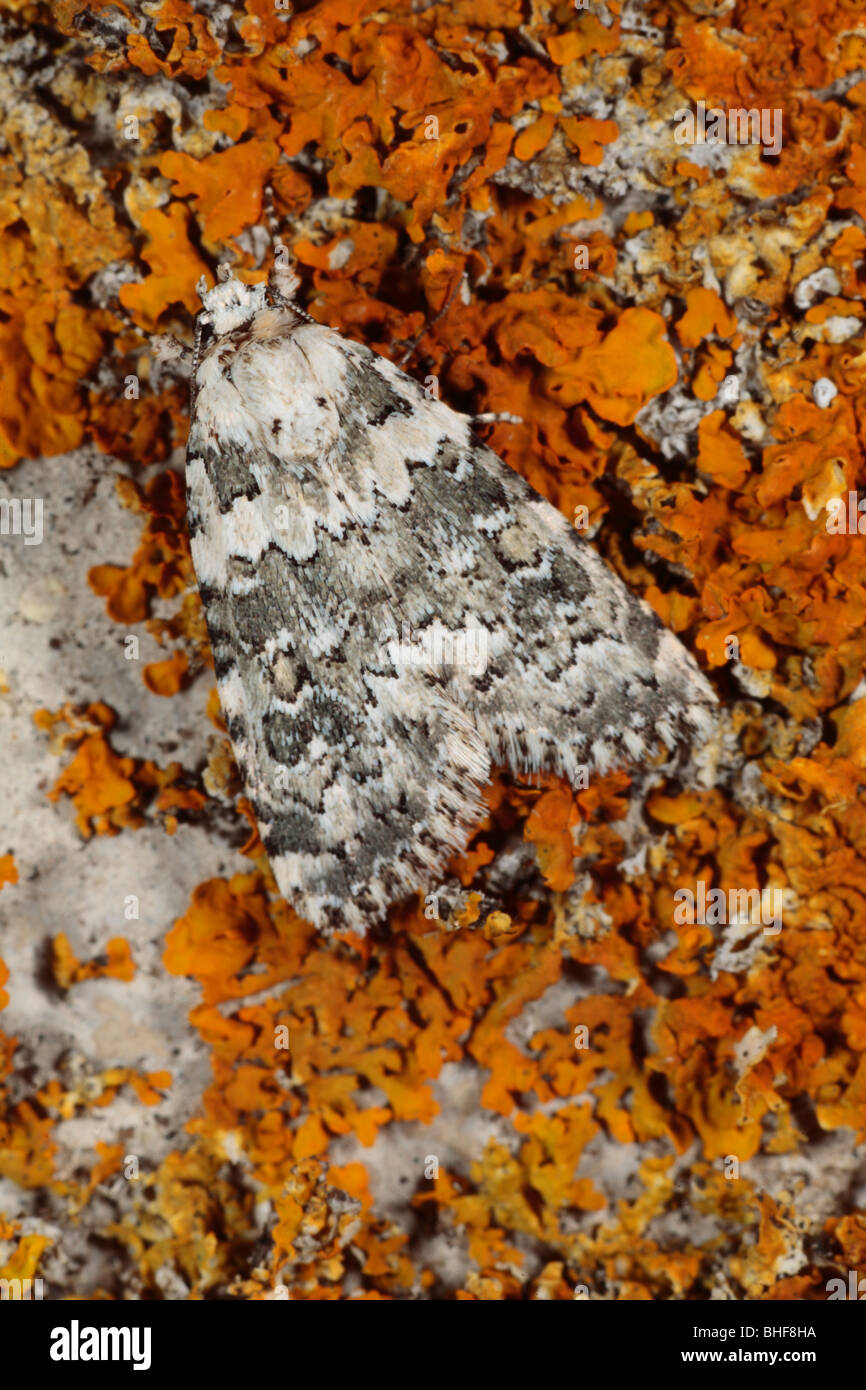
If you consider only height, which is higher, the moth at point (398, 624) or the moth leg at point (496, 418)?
the moth leg at point (496, 418)

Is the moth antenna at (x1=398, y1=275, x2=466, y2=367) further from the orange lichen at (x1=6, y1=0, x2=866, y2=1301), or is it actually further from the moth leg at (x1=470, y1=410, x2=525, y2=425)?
the moth leg at (x1=470, y1=410, x2=525, y2=425)

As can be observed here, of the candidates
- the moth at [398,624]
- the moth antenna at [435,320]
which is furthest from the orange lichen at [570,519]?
the moth at [398,624]

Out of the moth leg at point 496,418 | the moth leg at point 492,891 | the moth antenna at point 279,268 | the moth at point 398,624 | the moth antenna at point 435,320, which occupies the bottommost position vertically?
the moth leg at point 492,891

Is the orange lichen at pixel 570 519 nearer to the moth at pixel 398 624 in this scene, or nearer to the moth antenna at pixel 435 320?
the moth antenna at pixel 435 320

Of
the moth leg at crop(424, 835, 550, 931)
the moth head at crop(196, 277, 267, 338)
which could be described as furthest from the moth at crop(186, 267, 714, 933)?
the moth leg at crop(424, 835, 550, 931)

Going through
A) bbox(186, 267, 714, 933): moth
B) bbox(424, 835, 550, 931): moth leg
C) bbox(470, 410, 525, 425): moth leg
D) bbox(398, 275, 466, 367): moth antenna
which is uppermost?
bbox(398, 275, 466, 367): moth antenna

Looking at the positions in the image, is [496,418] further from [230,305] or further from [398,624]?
[230,305]

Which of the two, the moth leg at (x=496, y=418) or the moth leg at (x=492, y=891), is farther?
the moth leg at (x=492, y=891)
